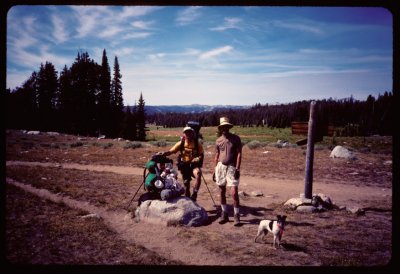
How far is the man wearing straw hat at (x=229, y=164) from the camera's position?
718 centimetres

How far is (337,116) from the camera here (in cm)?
9431

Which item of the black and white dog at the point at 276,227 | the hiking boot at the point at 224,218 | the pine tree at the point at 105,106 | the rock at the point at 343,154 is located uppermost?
the pine tree at the point at 105,106

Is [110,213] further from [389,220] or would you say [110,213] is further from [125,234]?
[389,220]

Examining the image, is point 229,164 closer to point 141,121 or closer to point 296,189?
point 296,189

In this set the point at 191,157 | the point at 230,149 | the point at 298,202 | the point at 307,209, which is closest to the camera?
the point at 230,149

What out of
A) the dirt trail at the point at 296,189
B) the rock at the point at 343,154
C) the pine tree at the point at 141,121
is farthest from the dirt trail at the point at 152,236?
the pine tree at the point at 141,121

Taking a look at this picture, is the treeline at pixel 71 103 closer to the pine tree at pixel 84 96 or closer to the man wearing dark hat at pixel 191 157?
the pine tree at pixel 84 96

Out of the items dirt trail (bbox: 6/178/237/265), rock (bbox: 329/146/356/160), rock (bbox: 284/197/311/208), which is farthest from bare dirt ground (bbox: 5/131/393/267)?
rock (bbox: 329/146/356/160)

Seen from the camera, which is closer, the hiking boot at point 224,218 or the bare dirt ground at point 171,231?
the bare dirt ground at point 171,231

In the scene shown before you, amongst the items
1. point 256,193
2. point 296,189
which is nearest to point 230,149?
point 256,193

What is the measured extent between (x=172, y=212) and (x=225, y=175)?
167 cm

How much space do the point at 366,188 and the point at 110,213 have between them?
10.8m

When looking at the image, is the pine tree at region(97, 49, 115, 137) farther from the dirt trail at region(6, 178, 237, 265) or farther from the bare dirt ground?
the dirt trail at region(6, 178, 237, 265)
